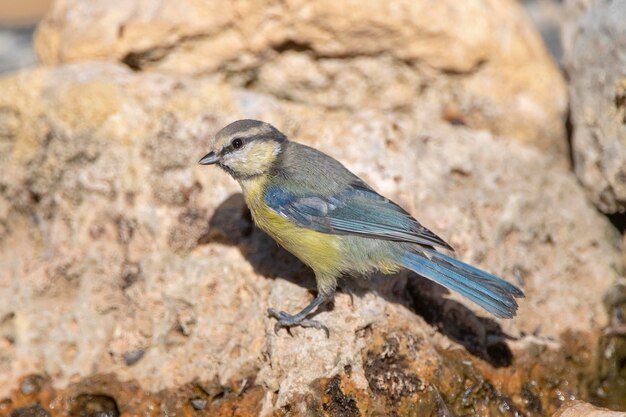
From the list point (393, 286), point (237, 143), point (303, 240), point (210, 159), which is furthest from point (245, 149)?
point (393, 286)

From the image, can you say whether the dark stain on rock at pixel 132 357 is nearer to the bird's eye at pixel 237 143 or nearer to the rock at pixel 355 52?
the bird's eye at pixel 237 143

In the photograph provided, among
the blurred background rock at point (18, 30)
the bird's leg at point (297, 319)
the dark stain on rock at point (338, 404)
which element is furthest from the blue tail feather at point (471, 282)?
the blurred background rock at point (18, 30)

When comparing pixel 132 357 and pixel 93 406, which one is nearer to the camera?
pixel 93 406

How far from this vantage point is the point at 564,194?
5066 mm

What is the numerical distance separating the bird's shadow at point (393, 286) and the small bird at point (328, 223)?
0.80 ft

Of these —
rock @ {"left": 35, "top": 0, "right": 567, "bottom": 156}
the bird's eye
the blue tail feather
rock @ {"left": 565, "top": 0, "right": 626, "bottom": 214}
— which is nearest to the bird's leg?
the blue tail feather

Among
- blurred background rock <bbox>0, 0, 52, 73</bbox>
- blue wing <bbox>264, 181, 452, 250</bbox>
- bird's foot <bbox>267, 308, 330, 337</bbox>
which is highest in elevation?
blue wing <bbox>264, 181, 452, 250</bbox>

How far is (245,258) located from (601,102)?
2429 mm

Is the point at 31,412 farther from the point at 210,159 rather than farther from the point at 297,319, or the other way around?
the point at 210,159

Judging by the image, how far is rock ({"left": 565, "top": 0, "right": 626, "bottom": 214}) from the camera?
15.1 ft

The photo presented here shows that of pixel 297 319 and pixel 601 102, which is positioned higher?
pixel 601 102

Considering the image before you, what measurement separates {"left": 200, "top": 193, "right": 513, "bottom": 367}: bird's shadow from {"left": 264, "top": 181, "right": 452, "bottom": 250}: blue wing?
378mm

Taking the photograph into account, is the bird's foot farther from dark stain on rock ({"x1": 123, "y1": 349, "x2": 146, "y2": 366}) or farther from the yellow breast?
dark stain on rock ({"x1": 123, "y1": 349, "x2": 146, "y2": 366})

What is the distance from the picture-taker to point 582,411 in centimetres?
384
